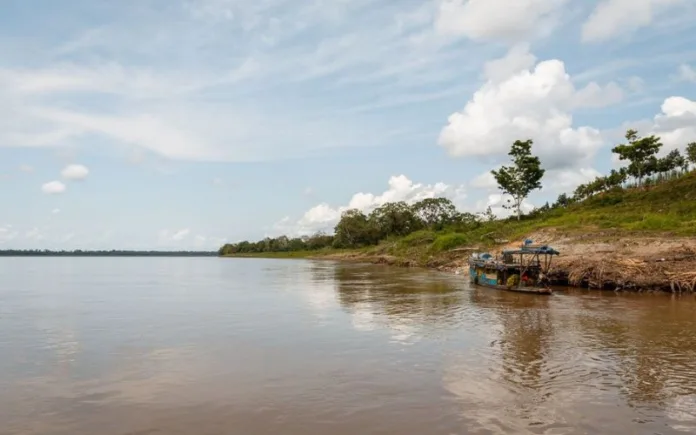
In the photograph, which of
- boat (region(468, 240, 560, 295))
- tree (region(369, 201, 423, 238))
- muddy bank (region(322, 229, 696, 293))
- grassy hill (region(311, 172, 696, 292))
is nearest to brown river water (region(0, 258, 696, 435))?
muddy bank (region(322, 229, 696, 293))

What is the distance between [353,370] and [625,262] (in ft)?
97.1

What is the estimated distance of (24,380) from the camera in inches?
579

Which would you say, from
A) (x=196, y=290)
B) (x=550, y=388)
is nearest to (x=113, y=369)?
(x=550, y=388)

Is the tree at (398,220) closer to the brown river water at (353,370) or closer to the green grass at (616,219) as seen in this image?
the green grass at (616,219)

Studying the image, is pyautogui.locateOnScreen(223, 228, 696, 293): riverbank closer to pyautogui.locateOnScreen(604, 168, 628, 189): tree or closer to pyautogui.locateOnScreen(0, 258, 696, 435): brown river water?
pyautogui.locateOnScreen(0, 258, 696, 435): brown river water

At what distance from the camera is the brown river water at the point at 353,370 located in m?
11.3

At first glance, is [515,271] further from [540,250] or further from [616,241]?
[616,241]

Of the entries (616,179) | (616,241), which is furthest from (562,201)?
(616,241)

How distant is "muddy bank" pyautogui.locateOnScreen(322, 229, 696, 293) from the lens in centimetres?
3509

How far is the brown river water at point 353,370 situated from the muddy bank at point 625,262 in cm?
535

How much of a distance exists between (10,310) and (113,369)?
19065 mm

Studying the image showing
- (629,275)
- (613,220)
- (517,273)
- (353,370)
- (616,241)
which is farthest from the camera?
(613,220)

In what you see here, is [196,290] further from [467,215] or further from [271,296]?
[467,215]

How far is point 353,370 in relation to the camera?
1563cm
